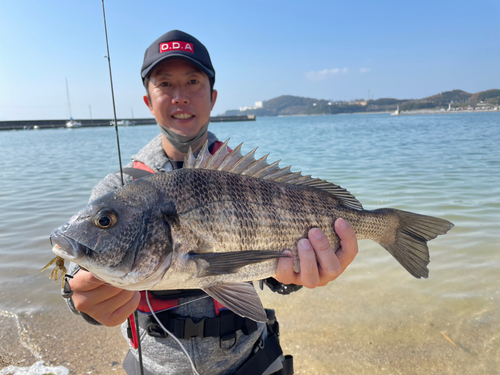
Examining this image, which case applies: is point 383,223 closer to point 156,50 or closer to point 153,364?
point 153,364

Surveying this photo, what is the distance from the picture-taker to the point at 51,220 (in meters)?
8.16

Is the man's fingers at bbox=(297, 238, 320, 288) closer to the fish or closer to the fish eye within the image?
the fish

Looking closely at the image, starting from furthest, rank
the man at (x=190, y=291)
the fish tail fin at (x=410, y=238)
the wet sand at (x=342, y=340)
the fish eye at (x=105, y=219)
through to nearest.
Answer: the wet sand at (x=342, y=340) < the fish tail fin at (x=410, y=238) < the man at (x=190, y=291) < the fish eye at (x=105, y=219)

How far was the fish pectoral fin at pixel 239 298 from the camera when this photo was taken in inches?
66.9

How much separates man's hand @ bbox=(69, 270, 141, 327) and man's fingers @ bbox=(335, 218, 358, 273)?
1.41m

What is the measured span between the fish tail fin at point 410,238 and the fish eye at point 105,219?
1.90m

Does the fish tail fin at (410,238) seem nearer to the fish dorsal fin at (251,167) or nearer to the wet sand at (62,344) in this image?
the fish dorsal fin at (251,167)

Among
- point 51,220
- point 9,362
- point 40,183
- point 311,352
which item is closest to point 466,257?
point 311,352

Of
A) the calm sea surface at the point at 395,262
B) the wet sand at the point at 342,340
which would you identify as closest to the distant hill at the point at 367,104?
the calm sea surface at the point at 395,262

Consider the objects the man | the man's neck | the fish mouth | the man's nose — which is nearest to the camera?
the fish mouth

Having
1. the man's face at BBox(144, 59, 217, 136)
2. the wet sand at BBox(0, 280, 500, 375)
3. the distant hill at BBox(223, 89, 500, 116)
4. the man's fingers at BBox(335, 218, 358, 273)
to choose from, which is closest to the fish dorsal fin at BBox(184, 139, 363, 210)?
the man's fingers at BBox(335, 218, 358, 273)

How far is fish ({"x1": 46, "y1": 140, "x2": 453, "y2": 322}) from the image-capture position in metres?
1.54

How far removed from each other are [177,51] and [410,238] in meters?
2.39

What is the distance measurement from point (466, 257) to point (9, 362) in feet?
23.1
